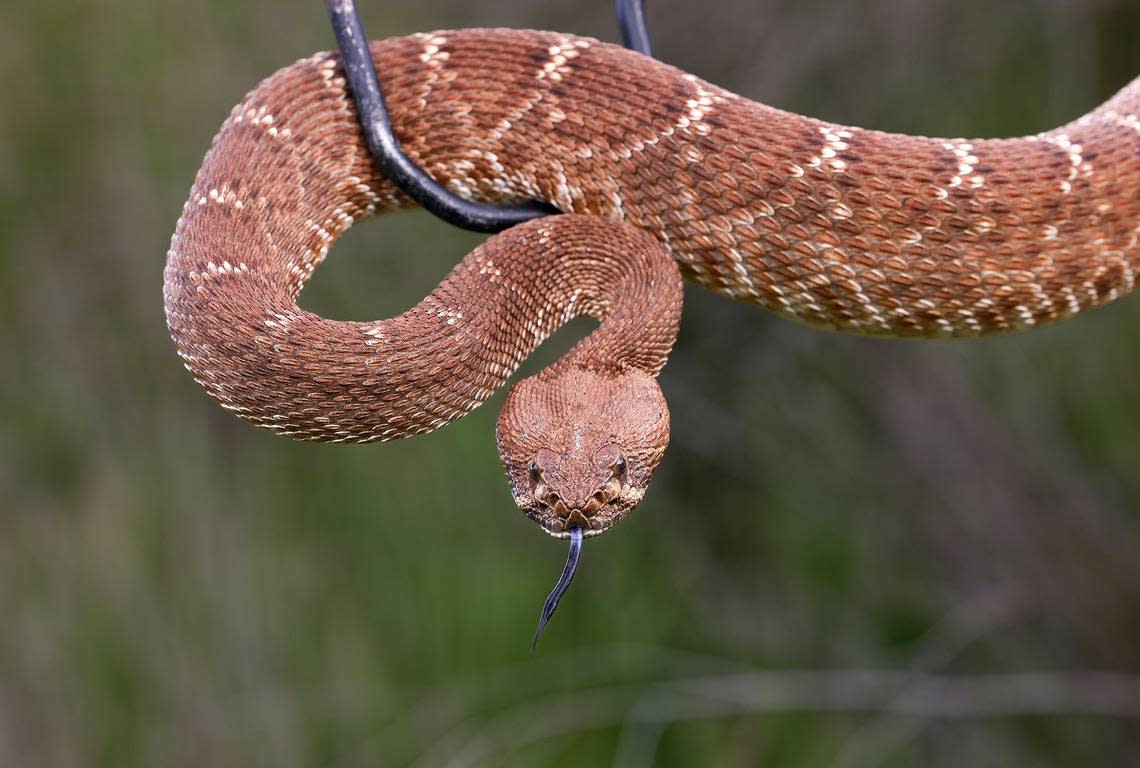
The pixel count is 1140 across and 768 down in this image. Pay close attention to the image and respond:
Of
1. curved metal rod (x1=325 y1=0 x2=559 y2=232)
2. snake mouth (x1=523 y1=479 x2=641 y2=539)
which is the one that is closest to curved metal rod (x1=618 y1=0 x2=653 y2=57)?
curved metal rod (x1=325 y1=0 x2=559 y2=232)

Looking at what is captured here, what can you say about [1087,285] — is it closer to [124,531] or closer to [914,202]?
[914,202]

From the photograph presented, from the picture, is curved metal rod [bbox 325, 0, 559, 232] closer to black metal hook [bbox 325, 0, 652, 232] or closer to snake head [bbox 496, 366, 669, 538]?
black metal hook [bbox 325, 0, 652, 232]

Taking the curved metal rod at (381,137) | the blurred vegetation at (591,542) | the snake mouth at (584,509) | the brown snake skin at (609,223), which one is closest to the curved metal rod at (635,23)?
the brown snake skin at (609,223)

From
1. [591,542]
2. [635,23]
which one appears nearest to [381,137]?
[635,23]

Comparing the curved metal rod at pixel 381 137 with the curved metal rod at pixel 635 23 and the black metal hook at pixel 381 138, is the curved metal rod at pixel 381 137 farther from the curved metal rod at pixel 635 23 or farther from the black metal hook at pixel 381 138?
the curved metal rod at pixel 635 23

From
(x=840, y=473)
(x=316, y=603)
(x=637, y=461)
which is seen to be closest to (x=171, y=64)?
(x=316, y=603)

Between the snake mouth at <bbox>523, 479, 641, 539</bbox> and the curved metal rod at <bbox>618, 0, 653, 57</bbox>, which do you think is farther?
the curved metal rod at <bbox>618, 0, 653, 57</bbox>
